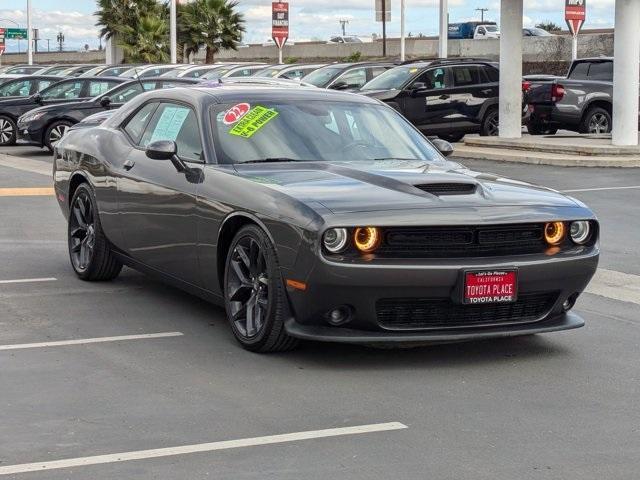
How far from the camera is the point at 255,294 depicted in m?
7.35

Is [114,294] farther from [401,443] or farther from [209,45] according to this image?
[209,45]

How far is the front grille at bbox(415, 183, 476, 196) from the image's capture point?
729 cm

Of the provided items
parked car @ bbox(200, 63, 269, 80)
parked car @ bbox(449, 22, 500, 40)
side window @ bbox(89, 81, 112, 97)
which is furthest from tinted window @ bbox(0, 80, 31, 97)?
parked car @ bbox(449, 22, 500, 40)

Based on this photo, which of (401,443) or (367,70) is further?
(367,70)

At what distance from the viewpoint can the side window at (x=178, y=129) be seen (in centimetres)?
845

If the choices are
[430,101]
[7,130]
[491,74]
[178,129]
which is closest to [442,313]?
[178,129]

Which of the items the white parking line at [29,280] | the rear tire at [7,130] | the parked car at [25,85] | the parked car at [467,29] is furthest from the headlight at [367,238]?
the parked car at [467,29]

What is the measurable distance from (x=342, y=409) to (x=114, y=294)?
11.6 feet

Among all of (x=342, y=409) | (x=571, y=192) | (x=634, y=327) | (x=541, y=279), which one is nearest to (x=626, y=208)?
(x=571, y=192)

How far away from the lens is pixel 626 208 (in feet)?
50.1

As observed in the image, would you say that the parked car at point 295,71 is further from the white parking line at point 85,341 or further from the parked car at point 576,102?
the white parking line at point 85,341

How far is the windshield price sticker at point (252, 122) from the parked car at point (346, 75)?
62.2ft

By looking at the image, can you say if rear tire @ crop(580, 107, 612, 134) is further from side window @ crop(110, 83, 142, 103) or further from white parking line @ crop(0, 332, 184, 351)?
white parking line @ crop(0, 332, 184, 351)

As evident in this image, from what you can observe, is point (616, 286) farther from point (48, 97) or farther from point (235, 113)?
point (48, 97)
